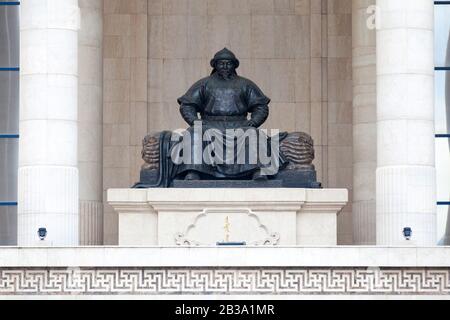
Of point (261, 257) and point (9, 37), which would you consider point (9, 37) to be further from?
point (261, 257)

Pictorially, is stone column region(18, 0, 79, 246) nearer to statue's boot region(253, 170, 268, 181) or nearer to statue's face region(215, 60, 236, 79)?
statue's face region(215, 60, 236, 79)

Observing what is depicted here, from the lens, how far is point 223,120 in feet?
123

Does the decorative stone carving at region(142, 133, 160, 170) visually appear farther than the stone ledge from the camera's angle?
Yes

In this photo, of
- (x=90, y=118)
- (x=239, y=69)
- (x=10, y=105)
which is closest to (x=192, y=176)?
(x=90, y=118)

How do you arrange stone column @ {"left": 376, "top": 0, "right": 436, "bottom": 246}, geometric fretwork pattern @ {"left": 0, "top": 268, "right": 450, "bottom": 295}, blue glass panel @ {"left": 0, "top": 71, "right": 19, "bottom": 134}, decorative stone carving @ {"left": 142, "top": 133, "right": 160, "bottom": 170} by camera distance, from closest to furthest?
geometric fretwork pattern @ {"left": 0, "top": 268, "right": 450, "bottom": 295}, stone column @ {"left": 376, "top": 0, "right": 436, "bottom": 246}, decorative stone carving @ {"left": 142, "top": 133, "right": 160, "bottom": 170}, blue glass panel @ {"left": 0, "top": 71, "right": 19, "bottom": 134}

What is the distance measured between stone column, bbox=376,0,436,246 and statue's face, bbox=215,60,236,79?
3.13m

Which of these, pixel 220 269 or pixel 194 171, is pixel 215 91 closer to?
pixel 194 171

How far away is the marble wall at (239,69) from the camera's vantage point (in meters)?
41.6

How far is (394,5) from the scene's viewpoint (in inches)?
1423

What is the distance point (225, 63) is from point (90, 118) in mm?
3313

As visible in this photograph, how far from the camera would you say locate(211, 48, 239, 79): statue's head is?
37.8 m

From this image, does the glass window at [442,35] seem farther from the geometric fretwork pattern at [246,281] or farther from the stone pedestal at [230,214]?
the geometric fretwork pattern at [246,281]

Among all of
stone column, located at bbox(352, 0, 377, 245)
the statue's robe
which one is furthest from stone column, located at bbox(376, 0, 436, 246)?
stone column, located at bbox(352, 0, 377, 245)
